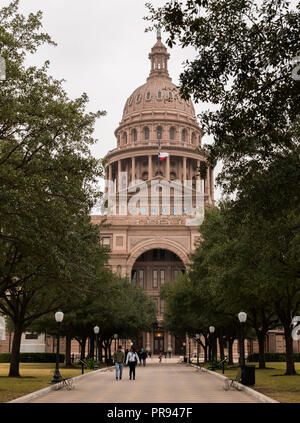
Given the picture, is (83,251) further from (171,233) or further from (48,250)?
(171,233)

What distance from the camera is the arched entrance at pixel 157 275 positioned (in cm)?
9819

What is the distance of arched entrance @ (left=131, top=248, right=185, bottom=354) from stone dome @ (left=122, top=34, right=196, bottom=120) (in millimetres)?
37925

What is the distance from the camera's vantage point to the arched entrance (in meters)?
98.2

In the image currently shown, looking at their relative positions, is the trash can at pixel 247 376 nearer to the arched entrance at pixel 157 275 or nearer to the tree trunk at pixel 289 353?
the tree trunk at pixel 289 353

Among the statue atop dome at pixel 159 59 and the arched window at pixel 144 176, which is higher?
the statue atop dome at pixel 159 59

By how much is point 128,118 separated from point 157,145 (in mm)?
12380

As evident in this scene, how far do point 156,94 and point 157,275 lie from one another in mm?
47230

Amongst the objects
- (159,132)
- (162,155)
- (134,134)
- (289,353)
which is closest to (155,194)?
(162,155)

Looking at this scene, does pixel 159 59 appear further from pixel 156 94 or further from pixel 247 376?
pixel 247 376

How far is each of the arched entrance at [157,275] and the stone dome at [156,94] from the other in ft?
124

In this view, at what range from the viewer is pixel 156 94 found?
5148 inches

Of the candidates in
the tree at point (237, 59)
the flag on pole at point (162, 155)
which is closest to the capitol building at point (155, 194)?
the flag on pole at point (162, 155)

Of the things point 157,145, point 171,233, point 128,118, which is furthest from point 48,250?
point 128,118

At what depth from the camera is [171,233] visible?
96125mm
